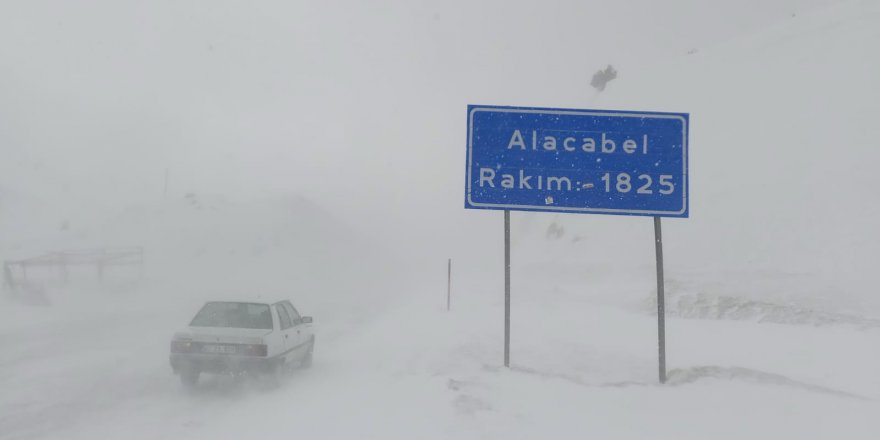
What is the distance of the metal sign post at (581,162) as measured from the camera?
932 cm

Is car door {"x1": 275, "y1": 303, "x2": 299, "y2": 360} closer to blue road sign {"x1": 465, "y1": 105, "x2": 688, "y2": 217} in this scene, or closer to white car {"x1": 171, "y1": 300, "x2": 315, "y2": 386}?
white car {"x1": 171, "y1": 300, "x2": 315, "y2": 386}

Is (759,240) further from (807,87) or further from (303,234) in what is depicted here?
(303,234)

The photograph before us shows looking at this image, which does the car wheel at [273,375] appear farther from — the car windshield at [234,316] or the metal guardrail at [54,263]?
the metal guardrail at [54,263]

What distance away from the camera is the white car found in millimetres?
9227

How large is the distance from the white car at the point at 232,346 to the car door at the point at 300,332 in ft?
2.13

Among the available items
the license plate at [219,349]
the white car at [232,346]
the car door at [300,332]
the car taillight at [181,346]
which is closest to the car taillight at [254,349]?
the white car at [232,346]

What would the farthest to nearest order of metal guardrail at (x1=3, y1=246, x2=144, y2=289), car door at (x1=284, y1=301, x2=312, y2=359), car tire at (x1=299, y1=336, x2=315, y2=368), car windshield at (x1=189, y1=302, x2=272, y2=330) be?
metal guardrail at (x1=3, y1=246, x2=144, y2=289) → car tire at (x1=299, y1=336, x2=315, y2=368) → car door at (x1=284, y1=301, x2=312, y2=359) → car windshield at (x1=189, y1=302, x2=272, y2=330)

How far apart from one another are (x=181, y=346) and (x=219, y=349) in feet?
1.88

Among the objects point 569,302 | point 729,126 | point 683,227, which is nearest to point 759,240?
point 683,227

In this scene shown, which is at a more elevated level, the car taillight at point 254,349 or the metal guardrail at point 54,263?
the metal guardrail at point 54,263

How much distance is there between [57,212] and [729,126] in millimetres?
38099

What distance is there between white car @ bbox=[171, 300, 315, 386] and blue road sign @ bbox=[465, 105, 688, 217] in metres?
3.61

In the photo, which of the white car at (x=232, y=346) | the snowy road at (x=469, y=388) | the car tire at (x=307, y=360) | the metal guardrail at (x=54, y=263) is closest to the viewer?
the snowy road at (x=469, y=388)

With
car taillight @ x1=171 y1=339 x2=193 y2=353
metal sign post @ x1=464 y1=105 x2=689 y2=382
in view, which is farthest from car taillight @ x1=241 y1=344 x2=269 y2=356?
metal sign post @ x1=464 y1=105 x2=689 y2=382
